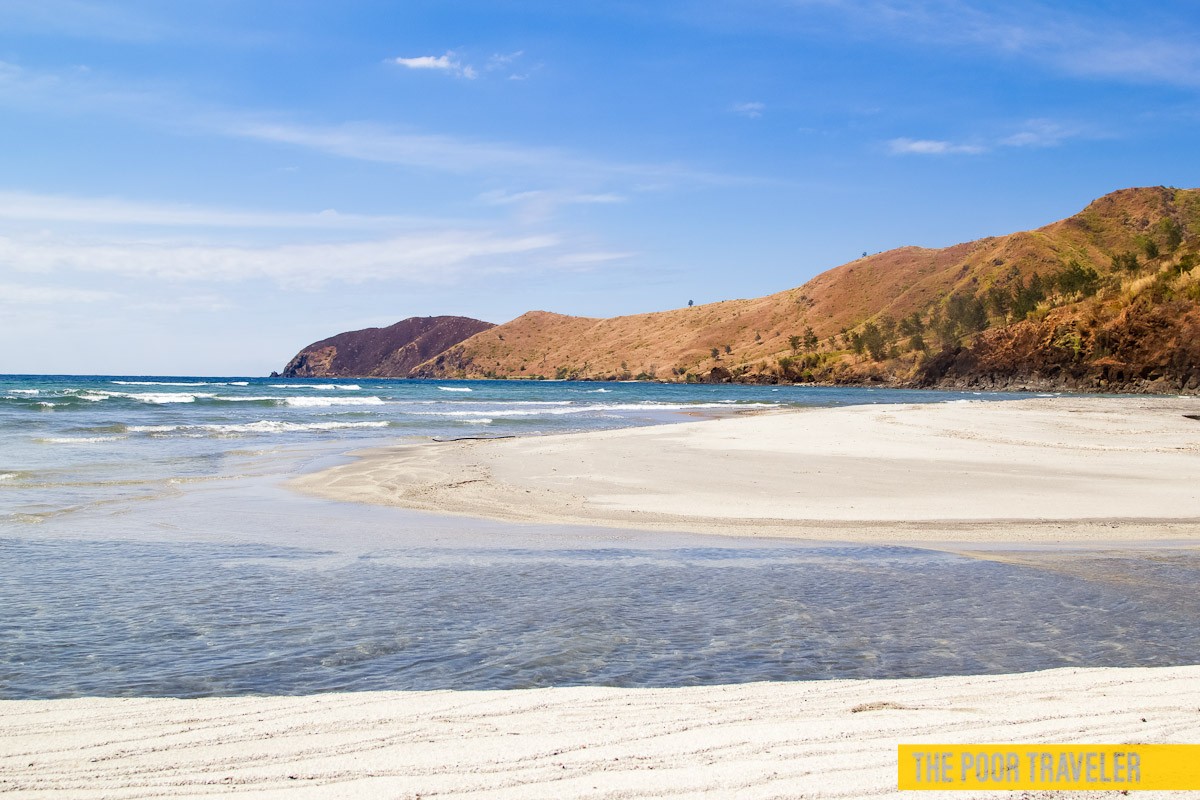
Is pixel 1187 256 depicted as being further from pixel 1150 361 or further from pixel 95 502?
pixel 95 502

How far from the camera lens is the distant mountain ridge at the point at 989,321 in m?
69.9

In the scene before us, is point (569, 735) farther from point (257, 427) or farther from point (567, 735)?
point (257, 427)

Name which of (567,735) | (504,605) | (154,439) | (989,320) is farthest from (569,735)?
(989,320)

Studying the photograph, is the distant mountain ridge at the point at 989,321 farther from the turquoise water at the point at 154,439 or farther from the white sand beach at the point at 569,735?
the white sand beach at the point at 569,735

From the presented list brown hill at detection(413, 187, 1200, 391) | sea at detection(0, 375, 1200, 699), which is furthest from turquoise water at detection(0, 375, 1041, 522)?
brown hill at detection(413, 187, 1200, 391)

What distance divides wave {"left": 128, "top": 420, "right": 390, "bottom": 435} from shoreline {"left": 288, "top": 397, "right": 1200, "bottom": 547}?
9.08 metres

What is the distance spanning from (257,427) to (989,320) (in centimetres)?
10368

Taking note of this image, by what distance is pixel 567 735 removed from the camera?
3.92 meters

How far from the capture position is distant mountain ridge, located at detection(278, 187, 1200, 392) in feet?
229

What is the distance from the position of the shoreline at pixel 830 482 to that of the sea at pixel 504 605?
113 centimetres

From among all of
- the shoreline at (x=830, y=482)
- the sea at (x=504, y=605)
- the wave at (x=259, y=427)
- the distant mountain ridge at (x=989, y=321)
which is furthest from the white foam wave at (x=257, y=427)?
the distant mountain ridge at (x=989, y=321)

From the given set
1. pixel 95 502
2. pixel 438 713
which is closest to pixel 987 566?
pixel 438 713

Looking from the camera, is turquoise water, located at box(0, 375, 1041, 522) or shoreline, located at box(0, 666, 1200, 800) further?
turquoise water, located at box(0, 375, 1041, 522)

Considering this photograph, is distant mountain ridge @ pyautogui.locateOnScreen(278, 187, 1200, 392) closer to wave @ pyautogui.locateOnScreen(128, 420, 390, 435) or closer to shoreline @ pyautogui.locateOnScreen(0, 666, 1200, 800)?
wave @ pyautogui.locateOnScreen(128, 420, 390, 435)
